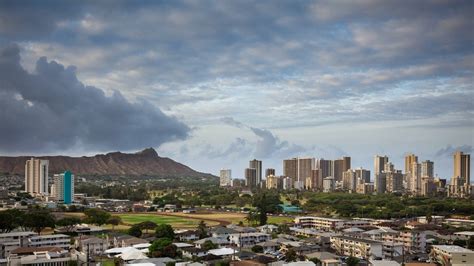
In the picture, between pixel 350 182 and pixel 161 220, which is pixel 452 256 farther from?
pixel 350 182

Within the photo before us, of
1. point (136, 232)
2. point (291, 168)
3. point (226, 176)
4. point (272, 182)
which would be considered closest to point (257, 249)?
point (136, 232)

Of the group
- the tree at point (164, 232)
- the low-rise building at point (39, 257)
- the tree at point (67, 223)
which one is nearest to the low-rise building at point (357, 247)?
the tree at point (164, 232)

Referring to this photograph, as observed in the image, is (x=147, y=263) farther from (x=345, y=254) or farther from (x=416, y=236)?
(x=416, y=236)

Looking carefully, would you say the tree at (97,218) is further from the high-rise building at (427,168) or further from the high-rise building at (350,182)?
the high-rise building at (427,168)

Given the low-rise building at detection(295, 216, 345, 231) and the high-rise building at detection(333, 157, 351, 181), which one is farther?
the high-rise building at detection(333, 157, 351, 181)

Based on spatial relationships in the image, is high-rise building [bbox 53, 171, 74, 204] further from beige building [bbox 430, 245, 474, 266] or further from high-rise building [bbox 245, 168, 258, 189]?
beige building [bbox 430, 245, 474, 266]

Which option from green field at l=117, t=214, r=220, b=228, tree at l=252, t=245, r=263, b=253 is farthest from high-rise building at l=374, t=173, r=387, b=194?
tree at l=252, t=245, r=263, b=253
